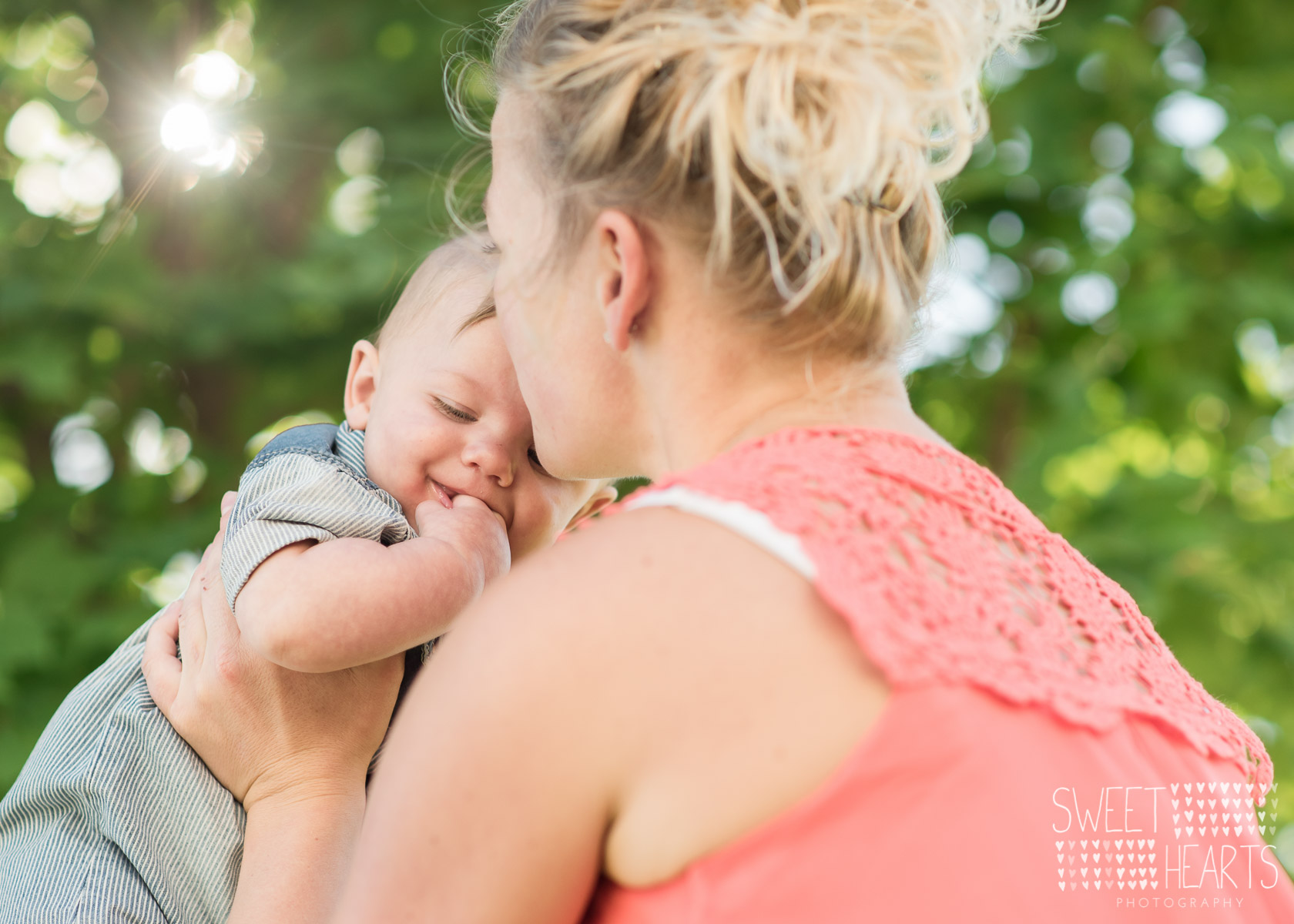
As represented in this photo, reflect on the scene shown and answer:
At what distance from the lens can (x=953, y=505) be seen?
1175mm

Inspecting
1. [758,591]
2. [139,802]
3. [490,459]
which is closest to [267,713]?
[139,802]

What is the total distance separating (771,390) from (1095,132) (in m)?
3.07

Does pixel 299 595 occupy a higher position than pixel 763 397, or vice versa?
pixel 763 397

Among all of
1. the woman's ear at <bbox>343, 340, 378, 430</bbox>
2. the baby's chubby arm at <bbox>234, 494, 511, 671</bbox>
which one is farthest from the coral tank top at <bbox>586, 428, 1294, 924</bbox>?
the woman's ear at <bbox>343, 340, 378, 430</bbox>

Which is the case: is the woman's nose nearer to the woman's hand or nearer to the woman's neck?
the woman's hand

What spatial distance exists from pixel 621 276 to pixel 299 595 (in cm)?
68

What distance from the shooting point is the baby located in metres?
1.59

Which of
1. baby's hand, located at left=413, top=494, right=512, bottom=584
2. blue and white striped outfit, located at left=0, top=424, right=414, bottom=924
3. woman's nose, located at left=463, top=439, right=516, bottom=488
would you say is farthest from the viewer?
woman's nose, located at left=463, top=439, right=516, bottom=488

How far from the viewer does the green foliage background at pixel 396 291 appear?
347 centimetres

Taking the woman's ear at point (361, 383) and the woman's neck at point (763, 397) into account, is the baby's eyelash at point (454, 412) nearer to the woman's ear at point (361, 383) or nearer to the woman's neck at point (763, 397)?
the woman's ear at point (361, 383)

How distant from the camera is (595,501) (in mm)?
2295

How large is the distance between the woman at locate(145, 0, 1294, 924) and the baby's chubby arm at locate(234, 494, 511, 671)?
11.4 inches

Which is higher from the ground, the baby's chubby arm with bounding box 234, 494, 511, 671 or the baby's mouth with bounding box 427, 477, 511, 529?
the baby's chubby arm with bounding box 234, 494, 511, 671

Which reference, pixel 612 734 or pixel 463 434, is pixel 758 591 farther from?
pixel 463 434
